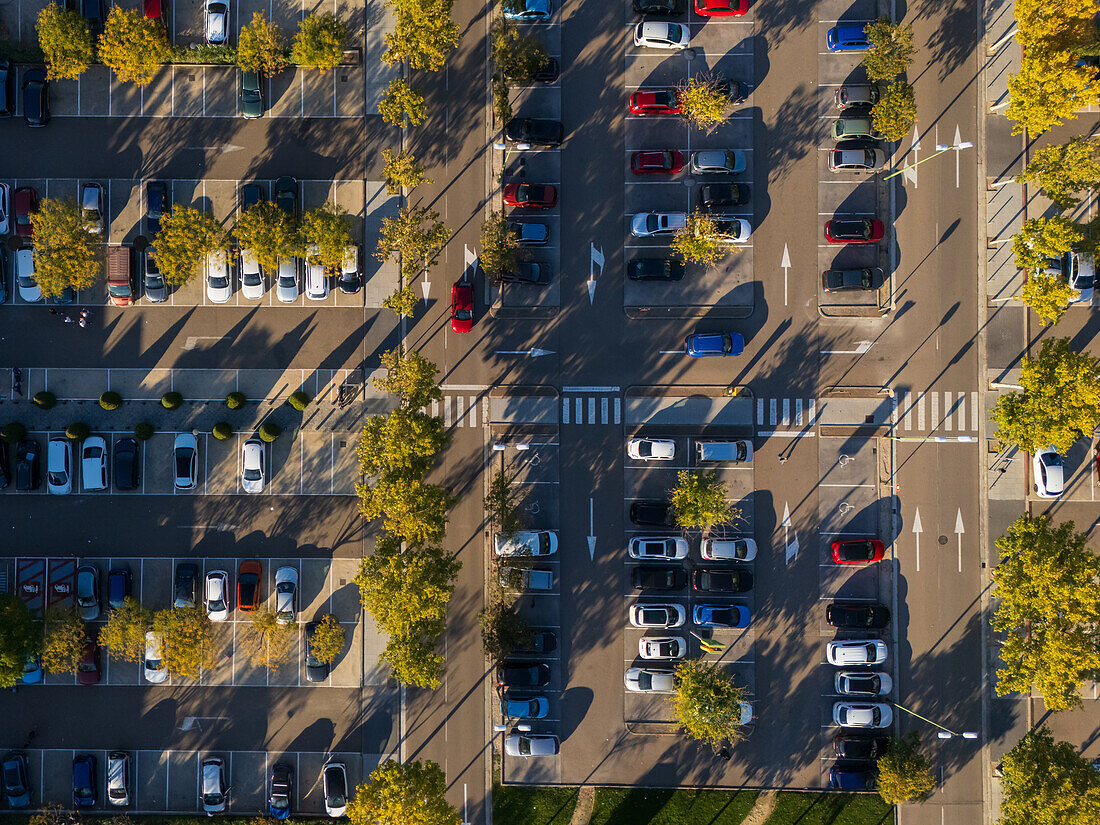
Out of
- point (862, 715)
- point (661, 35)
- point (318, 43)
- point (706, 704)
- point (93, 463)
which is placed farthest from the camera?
point (93, 463)

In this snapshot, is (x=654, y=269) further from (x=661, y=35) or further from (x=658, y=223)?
(x=661, y=35)

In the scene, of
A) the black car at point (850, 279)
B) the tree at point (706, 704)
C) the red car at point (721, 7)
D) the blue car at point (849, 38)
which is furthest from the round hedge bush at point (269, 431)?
the blue car at point (849, 38)

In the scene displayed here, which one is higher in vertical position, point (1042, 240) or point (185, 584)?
point (1042, 240)

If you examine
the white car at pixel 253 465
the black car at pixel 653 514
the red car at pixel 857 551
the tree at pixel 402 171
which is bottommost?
the red car at pixel 857 551

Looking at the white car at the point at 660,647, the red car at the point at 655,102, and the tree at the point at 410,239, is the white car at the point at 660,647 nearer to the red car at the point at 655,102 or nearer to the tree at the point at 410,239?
the tree at the point at 410,239

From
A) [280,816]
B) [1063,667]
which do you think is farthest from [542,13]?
[280,816]

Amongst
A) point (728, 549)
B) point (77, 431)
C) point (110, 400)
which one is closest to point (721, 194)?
point (728, 549)

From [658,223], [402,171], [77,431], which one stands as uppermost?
[402,171]

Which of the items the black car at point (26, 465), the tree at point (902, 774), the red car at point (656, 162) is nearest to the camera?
the tree at point (902, 774)
